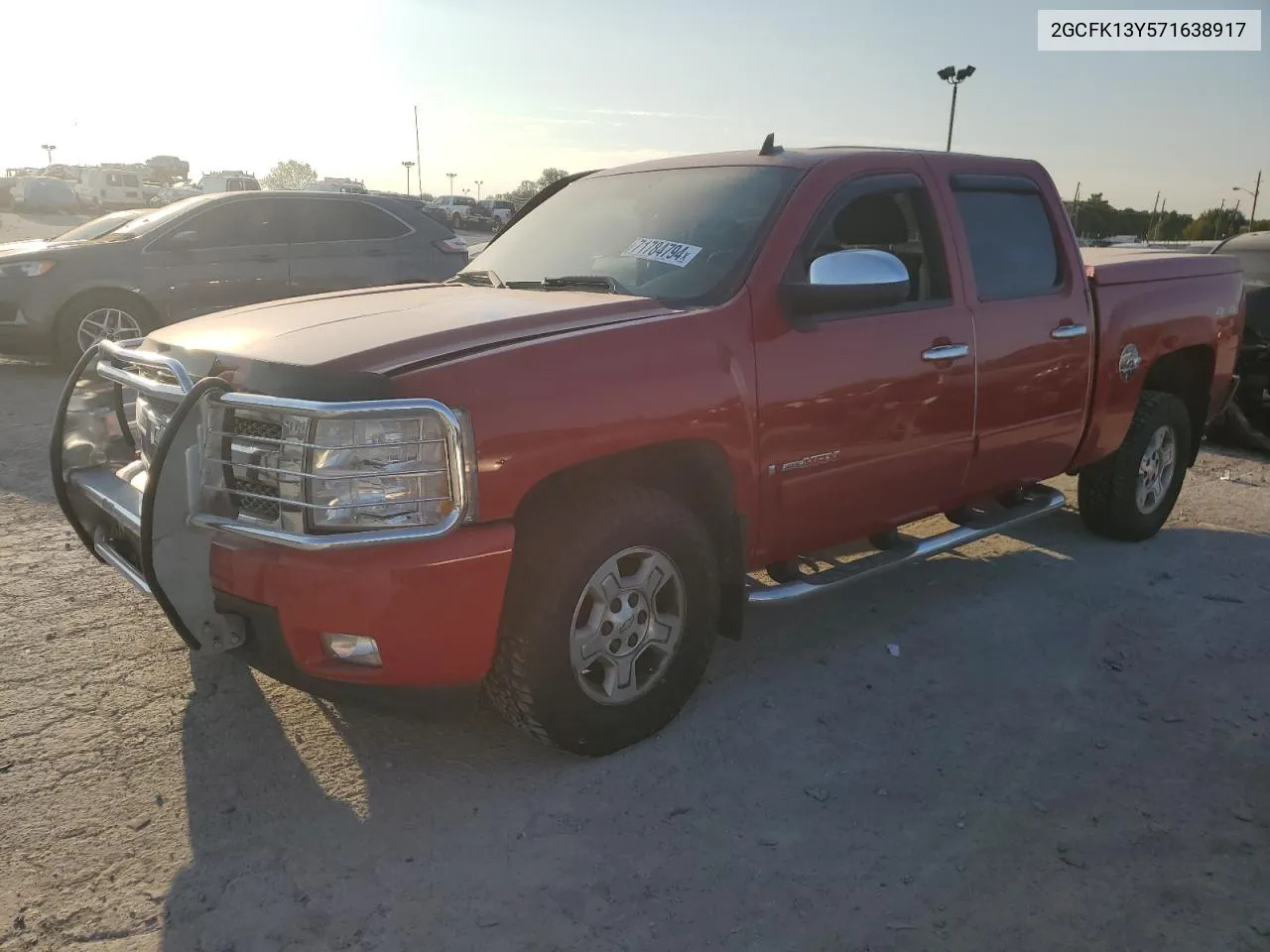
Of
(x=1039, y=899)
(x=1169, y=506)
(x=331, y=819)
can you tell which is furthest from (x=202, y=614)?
(x=1169, y=506)

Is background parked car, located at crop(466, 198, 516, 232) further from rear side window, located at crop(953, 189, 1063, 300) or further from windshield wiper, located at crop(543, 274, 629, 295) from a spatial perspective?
windshield wiper, located at crop(543, 274, 629, 295)

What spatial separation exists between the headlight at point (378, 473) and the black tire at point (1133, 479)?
3.93 metres

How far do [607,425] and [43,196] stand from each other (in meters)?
49.9

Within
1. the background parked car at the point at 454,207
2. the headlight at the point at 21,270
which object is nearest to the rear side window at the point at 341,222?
the headlight at the point at 21,270

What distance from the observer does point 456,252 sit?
9.93 m

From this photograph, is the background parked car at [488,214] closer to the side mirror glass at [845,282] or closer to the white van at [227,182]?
the white van at [227,182]

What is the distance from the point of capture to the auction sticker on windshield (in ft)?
11.7

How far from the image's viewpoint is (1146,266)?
5102mm

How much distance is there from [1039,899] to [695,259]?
2.21 metres

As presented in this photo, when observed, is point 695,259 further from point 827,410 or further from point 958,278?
point 958,278

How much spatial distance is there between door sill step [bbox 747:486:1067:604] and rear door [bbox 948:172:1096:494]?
173 millimetres

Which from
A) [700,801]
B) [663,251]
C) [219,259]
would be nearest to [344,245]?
[219,259]

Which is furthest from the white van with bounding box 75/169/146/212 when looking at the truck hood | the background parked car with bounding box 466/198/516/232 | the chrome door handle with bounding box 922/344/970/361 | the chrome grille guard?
the chrome door handle with bounding box 922/344/970/361

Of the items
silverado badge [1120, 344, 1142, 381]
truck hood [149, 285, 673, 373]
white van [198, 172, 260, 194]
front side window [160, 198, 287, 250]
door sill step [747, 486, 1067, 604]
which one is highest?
white van [198, 172, 260, 194]
